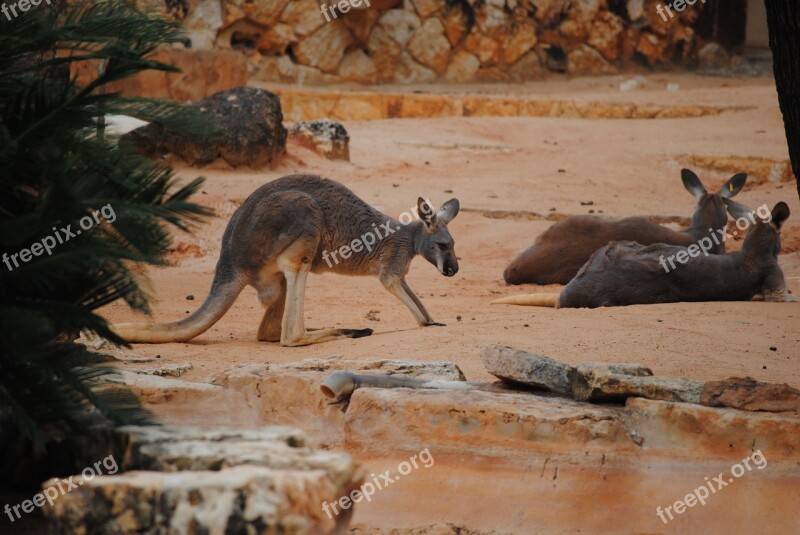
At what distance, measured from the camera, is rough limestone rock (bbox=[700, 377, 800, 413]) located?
476 centimetres

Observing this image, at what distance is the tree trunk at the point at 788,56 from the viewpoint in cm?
448

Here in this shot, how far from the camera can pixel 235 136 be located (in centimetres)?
1245

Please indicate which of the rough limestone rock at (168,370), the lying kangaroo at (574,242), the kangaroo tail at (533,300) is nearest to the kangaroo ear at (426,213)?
the kangaroo tail at (533,300)

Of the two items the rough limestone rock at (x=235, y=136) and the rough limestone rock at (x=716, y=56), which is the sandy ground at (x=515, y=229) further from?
the rough limestone rock at (x=716, y=56)

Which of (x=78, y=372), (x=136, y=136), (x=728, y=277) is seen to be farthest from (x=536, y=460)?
(x=136, y=136)

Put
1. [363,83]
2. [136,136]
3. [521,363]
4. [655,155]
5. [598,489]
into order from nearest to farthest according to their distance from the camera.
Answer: [598,489] < [521,363] < [136,136] < [655,155] < [363,83]

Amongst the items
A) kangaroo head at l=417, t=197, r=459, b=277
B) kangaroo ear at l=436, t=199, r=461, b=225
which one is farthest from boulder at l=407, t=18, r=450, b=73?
kangaroo head at l=417, t=197, r=459, b=277

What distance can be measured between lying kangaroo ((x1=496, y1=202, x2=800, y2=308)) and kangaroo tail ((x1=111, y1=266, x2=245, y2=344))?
2347mm

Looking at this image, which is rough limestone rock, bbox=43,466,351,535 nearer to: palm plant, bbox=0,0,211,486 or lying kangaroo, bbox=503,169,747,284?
palm plant, bbox=0,0,211,486

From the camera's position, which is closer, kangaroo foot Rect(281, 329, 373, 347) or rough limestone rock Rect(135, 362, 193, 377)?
rough limestone rock Rect(135, 362, 193, 377)

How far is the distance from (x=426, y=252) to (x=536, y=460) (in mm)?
3248

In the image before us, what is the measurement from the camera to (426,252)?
7754 millimetres

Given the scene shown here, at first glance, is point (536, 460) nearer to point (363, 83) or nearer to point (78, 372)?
point (78, 372)

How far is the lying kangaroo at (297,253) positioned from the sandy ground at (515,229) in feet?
0.53
